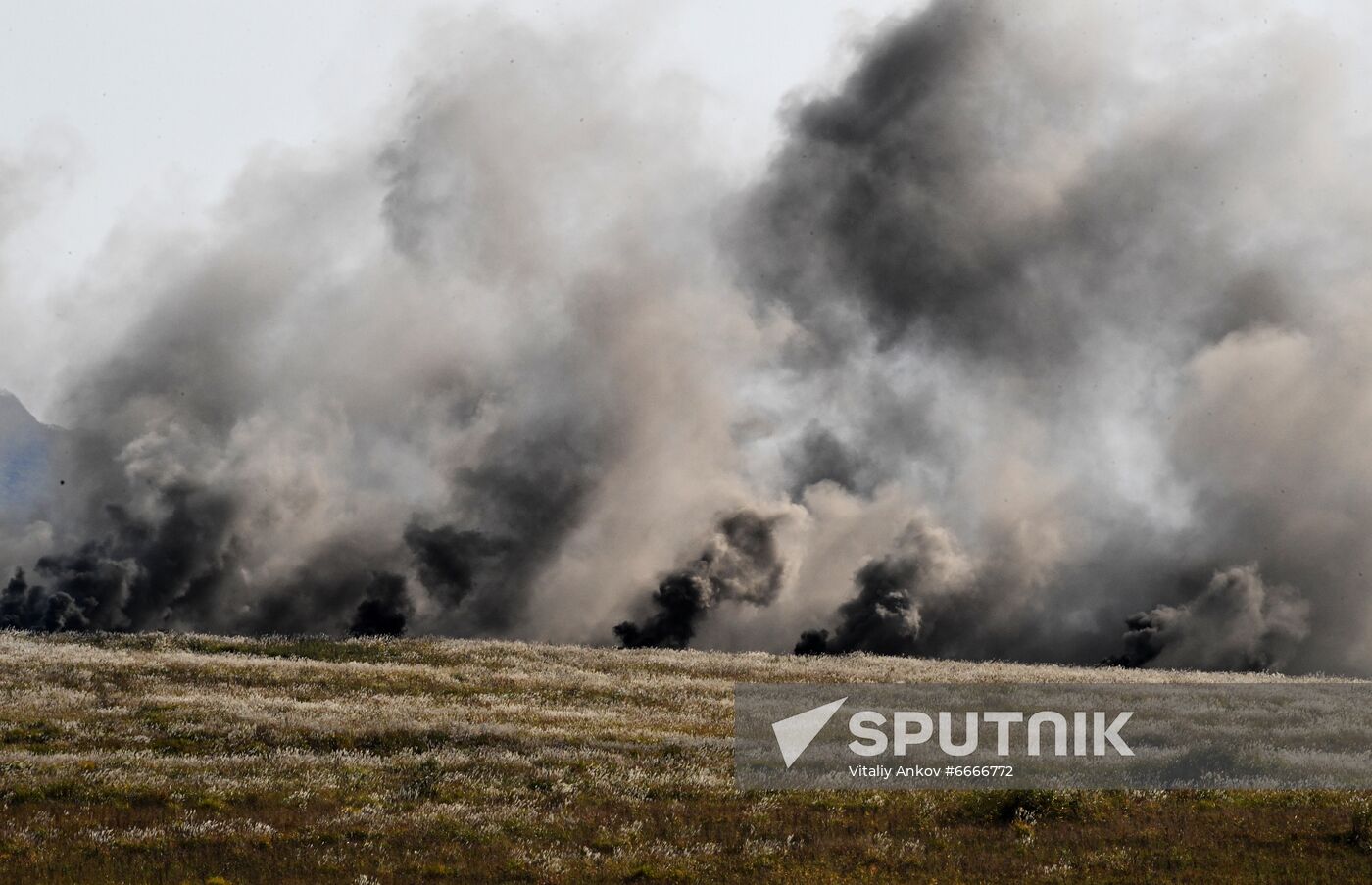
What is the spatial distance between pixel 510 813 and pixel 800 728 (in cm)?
2021

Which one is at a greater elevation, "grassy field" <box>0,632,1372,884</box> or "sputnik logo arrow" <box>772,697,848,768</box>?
"sputnik logo arrow" <box>772,697,848,768</box>

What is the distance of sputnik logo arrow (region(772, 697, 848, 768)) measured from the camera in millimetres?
42013

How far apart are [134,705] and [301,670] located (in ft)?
52.1

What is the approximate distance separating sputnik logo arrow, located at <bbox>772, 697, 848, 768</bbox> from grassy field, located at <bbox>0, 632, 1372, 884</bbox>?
2301 mm

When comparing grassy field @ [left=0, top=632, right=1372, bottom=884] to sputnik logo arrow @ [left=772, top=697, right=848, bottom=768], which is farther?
sputnik logo arrow @ [left=772, top=697, right=848, bottom=768]

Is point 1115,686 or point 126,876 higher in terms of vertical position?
point 1115,686

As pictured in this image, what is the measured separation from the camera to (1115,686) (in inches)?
2566

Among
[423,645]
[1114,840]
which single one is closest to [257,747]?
[1114,840]

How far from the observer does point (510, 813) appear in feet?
98.9

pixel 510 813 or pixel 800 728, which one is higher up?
pixel 800 728

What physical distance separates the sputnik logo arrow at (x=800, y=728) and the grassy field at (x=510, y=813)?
2.30 m

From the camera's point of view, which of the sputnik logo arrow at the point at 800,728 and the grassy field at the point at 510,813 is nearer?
the grassy field at the point at 510,813

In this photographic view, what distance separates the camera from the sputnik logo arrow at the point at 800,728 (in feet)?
138

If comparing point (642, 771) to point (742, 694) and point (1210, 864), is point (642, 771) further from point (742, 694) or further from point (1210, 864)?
point (742, 694)
